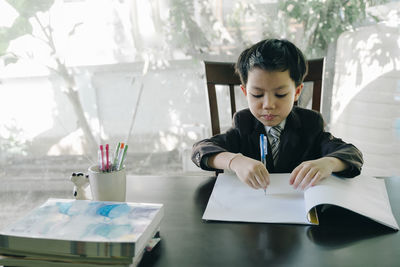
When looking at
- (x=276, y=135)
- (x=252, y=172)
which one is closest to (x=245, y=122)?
(x=276, y=135)

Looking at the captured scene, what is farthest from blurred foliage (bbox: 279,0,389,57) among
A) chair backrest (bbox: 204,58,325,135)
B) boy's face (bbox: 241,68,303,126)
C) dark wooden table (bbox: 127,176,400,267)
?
dark wooden table (bbox: 127,176,400,267)

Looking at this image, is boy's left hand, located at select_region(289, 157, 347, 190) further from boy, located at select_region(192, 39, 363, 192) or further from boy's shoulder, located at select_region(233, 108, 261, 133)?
boy's shoulder, located at select_region(233, 108, 261, 133)

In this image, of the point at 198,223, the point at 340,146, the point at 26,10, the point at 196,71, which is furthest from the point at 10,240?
the point at 26,10

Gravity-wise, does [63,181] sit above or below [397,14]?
below

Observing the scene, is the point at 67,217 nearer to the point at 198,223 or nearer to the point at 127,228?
the point at 127,228

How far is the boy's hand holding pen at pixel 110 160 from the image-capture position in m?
0.77

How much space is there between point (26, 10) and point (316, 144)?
193 cm

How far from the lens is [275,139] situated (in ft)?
3.60

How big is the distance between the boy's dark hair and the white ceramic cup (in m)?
0.46

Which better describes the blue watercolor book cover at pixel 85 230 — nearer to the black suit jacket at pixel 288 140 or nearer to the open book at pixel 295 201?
the open book at pixel 295 201

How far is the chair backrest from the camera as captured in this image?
4.12 feet

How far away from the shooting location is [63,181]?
8.38ft

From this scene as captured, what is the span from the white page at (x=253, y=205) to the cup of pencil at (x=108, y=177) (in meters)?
0.19

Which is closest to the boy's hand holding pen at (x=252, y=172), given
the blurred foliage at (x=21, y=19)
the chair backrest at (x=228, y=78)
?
the chair backrest at (x=228, y=78)
